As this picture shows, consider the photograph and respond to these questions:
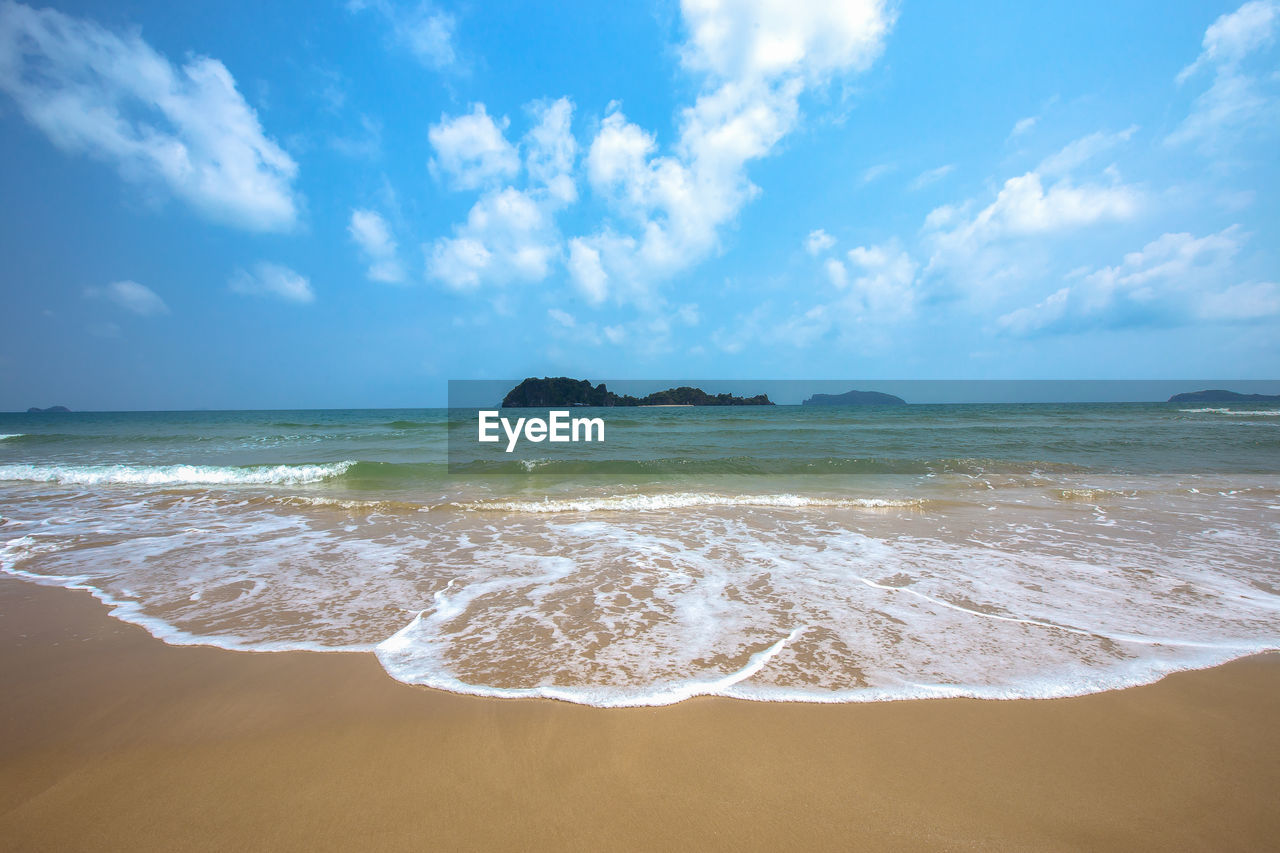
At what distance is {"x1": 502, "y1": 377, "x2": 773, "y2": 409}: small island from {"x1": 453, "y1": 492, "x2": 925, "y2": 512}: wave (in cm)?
6302

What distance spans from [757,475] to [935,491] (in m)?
3.79

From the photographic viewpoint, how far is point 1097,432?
2286cm

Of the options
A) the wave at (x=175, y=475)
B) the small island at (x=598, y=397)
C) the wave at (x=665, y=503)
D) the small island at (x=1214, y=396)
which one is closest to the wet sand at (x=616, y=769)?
the wave at (x=665, y=503)

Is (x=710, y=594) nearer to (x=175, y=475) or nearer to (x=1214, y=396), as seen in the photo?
(x=175, y=475)

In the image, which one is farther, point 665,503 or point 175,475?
point 175,475

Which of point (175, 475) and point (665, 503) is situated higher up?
point (175, 475)

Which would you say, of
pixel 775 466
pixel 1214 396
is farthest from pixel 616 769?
pixel 1214 396

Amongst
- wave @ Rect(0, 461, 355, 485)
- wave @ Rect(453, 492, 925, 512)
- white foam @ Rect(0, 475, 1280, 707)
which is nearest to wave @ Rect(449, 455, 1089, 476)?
wave @ Rect(0, 461, 355, 485)

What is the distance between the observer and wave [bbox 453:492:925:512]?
28.6 ft

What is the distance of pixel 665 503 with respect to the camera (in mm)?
9055

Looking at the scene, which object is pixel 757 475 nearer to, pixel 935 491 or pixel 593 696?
pixel 935 491

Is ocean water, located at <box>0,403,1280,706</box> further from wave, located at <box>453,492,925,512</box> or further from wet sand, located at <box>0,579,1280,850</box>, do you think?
wet sand, located at <box>0,579,1280,850</box>

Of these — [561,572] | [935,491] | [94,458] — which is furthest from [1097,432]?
[94,458]

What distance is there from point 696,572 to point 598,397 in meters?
70.7
